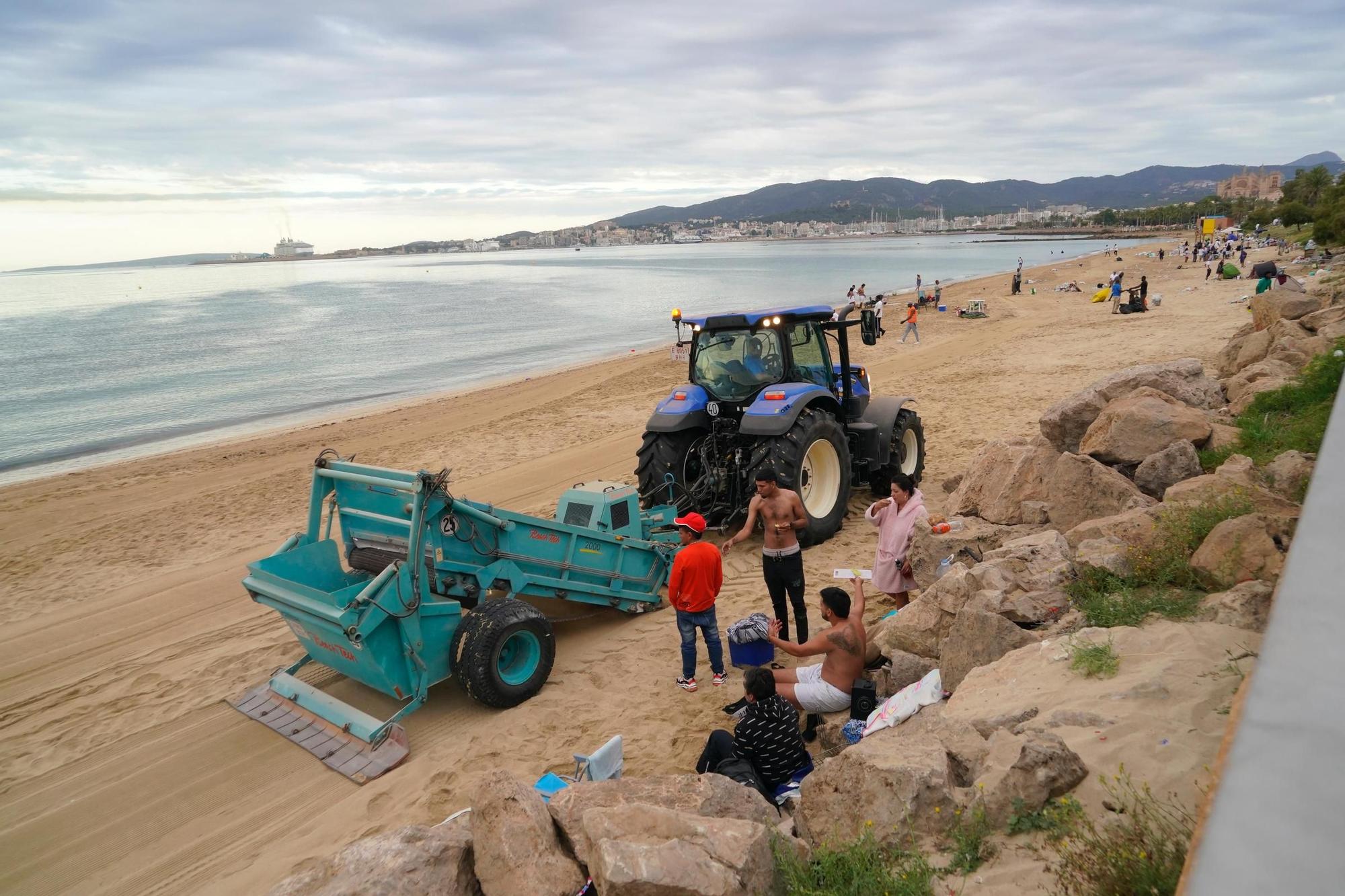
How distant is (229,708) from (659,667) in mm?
3043

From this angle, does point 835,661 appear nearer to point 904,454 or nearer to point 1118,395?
point 904,454

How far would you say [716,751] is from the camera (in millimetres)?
4203

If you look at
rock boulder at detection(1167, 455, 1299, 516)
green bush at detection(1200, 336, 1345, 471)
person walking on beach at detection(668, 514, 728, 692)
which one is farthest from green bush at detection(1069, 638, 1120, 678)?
green bush at detection(1200, 336, 1345, 471)

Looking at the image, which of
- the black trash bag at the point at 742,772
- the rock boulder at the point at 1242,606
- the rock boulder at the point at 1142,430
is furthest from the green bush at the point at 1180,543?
the black trash bag at the point at 742,772

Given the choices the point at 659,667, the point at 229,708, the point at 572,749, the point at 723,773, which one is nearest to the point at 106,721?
the point at 229,708

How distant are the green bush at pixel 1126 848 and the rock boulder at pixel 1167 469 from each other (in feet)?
14.5

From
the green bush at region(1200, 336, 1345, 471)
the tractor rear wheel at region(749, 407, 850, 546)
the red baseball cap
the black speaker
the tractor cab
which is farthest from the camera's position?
the tractor cab

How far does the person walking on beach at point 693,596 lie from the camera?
5.30m

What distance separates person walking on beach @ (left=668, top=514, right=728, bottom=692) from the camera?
5.30m

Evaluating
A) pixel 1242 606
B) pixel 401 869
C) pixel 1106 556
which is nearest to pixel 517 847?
pixel 401 869

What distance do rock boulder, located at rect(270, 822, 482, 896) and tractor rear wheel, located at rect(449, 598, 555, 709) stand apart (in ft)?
6.14

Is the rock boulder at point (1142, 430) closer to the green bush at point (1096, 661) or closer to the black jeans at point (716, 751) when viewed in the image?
the green bush at point (1096, 661)

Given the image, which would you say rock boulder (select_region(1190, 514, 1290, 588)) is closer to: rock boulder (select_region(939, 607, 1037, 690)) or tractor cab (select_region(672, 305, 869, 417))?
rock boulder (select_region(939, 607, 1037, 690))

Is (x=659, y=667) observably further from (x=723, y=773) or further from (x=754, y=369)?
(x=754, y=369)
